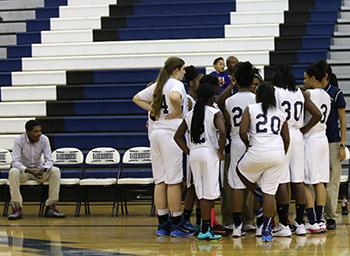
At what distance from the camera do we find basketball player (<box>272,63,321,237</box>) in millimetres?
7996

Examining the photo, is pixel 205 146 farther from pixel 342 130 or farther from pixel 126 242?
pixel 342 130

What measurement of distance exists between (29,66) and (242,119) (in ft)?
20.1

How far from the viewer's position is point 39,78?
13.0 metres

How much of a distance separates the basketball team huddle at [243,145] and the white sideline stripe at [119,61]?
410 cm

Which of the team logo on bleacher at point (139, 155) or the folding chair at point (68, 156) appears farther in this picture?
the folding chair at point (68, 156)

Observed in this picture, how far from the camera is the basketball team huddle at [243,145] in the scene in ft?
25.4

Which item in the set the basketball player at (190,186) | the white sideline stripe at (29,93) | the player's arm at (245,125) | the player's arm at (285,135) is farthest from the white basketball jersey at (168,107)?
the white sideline stripe at (29,93)

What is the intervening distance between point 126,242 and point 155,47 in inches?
218

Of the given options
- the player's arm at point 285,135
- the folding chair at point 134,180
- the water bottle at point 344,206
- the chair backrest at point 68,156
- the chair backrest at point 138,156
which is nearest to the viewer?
the player's arm at point 285,135

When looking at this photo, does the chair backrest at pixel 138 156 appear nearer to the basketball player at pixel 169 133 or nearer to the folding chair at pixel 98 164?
the folding chair at pixel 98 164

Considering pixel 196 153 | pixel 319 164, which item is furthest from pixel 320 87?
pixel 196 153

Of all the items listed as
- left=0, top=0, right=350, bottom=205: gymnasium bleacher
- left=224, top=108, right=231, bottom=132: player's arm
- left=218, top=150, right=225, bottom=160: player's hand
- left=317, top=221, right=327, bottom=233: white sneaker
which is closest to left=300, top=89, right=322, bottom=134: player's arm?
left=224, top=108, right=231, bottom=132: player's arm

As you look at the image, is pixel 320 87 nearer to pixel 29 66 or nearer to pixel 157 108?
pixel 157 108

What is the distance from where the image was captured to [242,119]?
7.73 m
